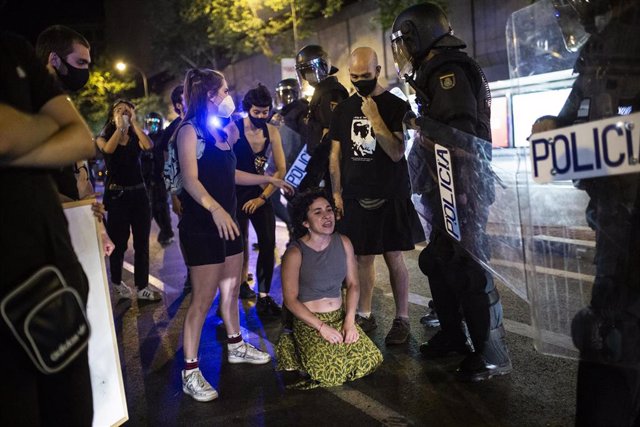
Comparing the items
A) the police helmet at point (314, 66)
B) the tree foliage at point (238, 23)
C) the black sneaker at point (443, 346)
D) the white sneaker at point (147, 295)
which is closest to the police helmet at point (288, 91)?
the police helmet at point (314, 66)

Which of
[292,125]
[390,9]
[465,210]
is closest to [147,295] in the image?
[292,125]

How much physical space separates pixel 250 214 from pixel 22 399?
3683mm

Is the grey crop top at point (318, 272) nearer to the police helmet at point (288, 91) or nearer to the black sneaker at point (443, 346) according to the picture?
the black sneaker at point (443, 346)

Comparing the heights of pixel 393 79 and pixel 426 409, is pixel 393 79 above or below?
above

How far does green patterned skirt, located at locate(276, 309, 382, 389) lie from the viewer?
3535mm

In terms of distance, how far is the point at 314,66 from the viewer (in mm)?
5582

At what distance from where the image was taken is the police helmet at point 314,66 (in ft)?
18.3

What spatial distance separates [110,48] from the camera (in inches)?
1900

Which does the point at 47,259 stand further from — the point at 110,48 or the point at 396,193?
the point at 110,48

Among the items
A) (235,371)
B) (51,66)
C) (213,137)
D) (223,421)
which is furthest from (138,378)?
(51,66)

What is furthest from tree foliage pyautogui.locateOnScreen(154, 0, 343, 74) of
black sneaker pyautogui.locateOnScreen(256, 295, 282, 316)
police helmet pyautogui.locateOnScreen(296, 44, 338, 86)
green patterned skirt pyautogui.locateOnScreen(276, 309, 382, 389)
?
green patterned skirt pyautogui.locateOnScreen(276, 309, 382, 389)

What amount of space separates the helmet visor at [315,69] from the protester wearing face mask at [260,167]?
2.24ft

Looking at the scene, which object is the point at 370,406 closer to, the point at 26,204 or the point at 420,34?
the point at 420,34

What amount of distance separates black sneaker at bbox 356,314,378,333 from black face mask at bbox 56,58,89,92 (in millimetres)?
2585
